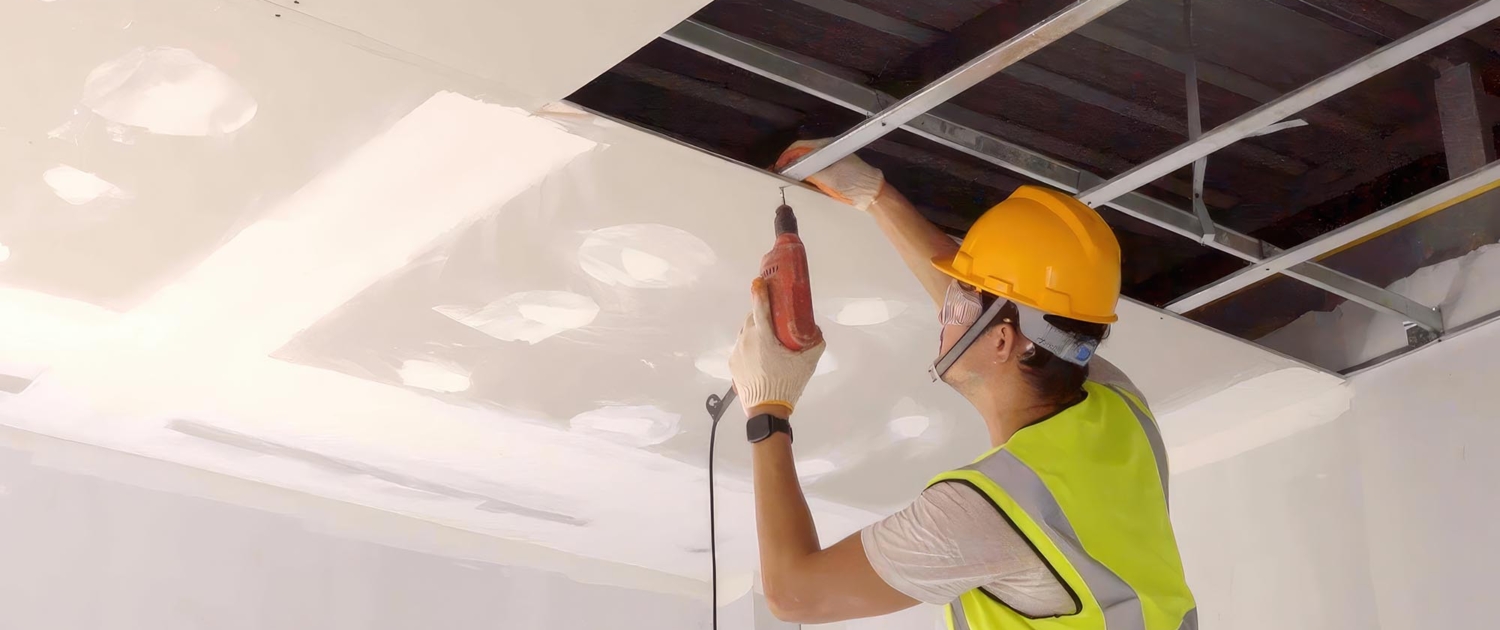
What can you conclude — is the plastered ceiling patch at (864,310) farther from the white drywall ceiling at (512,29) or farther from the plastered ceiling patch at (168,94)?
the plastered ceiling patch at (168,94)

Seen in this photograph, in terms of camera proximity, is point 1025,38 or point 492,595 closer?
point 1025,38

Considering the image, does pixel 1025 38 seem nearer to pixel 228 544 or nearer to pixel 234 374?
pixel 234 374

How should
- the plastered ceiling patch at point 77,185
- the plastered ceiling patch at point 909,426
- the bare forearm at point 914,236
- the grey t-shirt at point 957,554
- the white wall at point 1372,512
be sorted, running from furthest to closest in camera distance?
the plastered ceiling patch at point 909,426, the white wall at point 1372,512, the bare forearm at point 914,236, the plastered ceiling patch at point 77,185, the grey t-shirt at point 957,554

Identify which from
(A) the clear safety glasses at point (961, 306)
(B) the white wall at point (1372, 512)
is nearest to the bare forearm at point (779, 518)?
(A) the clear safety glasses at point (961, 306)

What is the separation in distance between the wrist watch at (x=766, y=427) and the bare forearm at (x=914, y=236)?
0.46m

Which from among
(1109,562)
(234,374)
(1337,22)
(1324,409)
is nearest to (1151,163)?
(1337,22)

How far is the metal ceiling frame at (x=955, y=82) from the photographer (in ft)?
6.07

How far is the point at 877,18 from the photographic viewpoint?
6.95ft

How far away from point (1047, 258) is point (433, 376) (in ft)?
5.23

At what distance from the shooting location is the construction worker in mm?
1754

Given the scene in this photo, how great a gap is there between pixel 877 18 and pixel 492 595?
2.44 metres

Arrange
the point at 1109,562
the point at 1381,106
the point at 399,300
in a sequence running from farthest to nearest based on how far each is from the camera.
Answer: the point at 399,300
the point at 1381,106
the point at 1109,562

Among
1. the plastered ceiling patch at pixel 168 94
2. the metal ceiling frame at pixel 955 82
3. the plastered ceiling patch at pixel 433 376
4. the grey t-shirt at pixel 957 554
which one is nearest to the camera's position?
the grey t-shirt at pixel 957 554

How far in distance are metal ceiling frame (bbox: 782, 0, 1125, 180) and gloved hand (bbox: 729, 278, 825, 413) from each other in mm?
261
